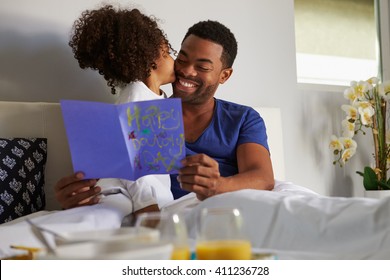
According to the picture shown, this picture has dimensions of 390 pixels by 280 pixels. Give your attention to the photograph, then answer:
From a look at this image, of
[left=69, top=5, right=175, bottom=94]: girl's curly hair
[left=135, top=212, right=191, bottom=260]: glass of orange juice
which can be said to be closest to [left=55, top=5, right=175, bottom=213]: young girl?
[left=69, top=5, right=175, bottom=94]: girl's curly hair

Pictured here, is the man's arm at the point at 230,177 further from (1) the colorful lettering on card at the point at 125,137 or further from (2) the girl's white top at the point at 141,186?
(2) the girl's white top at the point at 141,186

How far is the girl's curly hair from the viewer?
207 cm

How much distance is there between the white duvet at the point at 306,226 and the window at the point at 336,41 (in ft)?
6.58

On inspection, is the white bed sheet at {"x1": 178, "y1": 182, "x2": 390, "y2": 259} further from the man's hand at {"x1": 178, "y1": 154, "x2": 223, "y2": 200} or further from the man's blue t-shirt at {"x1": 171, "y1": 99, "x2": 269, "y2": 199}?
the man's blue t-shirt at {"x1": 171, "y1": 99, "x2": 269, "y2": 199}

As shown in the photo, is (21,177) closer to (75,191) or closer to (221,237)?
(75,191)

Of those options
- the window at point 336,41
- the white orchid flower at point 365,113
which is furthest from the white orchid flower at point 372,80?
the window at point 336,41

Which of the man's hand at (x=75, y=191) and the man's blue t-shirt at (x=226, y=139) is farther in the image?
the man's blue t-shirt at (x=226, y=139)

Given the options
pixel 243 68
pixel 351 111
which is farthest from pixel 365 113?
pixel 243 68

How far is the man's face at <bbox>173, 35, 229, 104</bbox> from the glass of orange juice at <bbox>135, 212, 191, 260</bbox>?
143 centimetres

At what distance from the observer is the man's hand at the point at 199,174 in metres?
1.66

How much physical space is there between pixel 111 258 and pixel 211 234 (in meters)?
0.17

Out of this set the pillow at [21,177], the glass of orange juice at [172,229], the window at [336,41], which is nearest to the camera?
the glass of orange juice at [172,229]

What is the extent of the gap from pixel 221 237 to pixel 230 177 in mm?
1123

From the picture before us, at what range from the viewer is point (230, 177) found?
1.96 m
